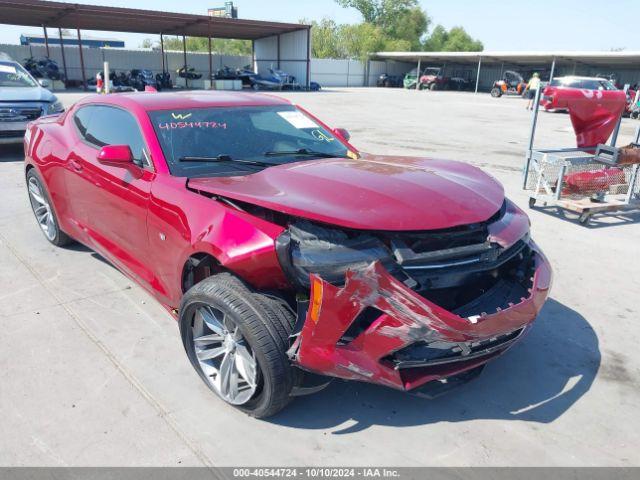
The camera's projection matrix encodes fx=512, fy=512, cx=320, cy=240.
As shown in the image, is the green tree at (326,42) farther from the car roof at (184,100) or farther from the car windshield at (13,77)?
the car roof at (184,100)

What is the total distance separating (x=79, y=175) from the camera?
411 cm

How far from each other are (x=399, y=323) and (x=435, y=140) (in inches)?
475

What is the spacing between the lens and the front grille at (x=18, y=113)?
29.2 feet

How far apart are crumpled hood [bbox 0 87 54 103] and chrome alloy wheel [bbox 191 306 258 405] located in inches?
325

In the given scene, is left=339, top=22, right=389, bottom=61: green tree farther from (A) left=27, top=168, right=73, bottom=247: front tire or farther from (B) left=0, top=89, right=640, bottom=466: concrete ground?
(B) left=0, top=89, right=640, bottom=466: concrete ground

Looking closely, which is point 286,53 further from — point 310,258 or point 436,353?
point 436,353

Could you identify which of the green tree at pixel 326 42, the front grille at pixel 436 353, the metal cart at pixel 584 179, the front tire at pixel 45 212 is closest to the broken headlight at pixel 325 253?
the front grille at pixel 436 353

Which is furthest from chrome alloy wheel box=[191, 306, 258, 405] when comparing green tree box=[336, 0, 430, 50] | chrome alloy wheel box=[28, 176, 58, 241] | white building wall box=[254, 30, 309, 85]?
green tree box=[336, 0, 430, 50]

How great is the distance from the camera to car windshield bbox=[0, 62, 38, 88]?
388 inches

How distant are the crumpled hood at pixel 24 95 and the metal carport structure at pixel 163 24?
65.5ft

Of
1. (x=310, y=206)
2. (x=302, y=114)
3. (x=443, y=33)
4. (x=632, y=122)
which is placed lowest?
(x=632, y=122)

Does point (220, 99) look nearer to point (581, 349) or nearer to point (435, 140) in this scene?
point (581, 349)

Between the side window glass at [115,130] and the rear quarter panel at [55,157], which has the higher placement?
the side window glass at [115,130]

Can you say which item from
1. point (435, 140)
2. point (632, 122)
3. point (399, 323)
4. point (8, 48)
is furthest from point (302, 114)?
point (8, 48)
